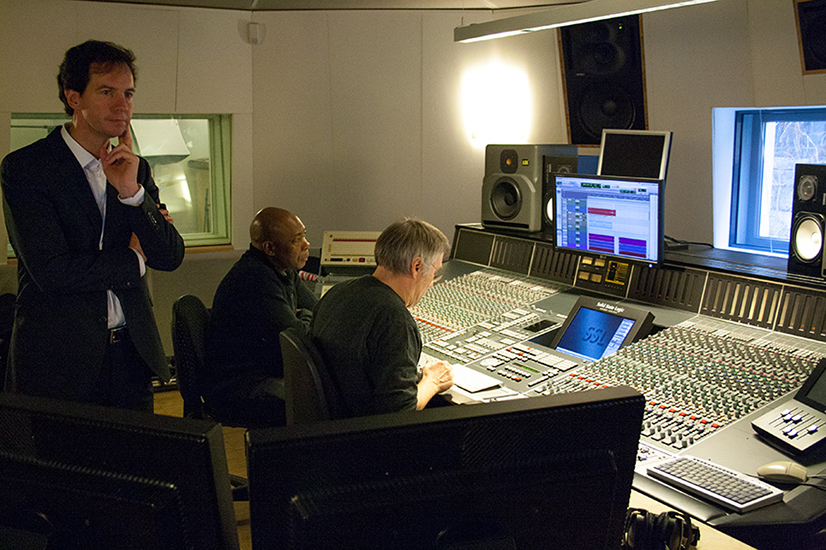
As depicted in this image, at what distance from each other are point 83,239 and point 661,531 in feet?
5.11

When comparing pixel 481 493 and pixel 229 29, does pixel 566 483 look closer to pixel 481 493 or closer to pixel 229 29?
pixel 481 493

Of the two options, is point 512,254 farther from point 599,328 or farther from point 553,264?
point 599,328

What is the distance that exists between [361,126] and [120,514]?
3.92m

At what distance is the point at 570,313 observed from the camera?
8.06ft

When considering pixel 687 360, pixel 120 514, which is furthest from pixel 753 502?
pixel 120 514

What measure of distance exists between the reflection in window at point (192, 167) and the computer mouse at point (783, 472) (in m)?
3.66

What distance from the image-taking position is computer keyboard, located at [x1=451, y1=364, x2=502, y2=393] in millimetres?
2012

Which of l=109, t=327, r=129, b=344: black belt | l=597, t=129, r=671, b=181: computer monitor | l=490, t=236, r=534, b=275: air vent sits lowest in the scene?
l=109, t=327, r=129, b=344: black belt

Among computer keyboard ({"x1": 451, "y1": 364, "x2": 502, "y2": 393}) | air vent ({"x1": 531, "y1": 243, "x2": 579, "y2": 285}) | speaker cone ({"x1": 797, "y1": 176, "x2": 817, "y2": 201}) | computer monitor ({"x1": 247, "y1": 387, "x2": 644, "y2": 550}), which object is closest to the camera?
computer monitor ({"x1": 247, "y1": 387, "x2": 644, "y2": 550})

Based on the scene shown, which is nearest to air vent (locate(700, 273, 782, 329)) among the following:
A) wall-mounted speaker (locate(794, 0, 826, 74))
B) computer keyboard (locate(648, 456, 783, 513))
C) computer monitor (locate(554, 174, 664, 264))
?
computer monitor (locate(554, 174, 664, 264))

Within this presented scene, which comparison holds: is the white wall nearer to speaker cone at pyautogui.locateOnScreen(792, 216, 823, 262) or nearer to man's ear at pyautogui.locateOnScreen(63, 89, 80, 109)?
speaker cone at pyautogui.locateOnScreen(792, 216, 823, 262)

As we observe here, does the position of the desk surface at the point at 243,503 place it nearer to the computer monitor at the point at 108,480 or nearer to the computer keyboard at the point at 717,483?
the computer keyboard at the point at 717,483

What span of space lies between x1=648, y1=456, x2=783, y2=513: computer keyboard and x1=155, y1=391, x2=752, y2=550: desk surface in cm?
7

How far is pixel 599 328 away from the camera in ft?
7.74
